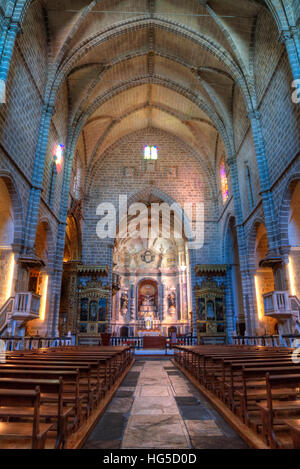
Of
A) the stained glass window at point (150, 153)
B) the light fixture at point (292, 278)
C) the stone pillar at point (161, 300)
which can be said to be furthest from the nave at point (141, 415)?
the stone pillar at point (161, 300)

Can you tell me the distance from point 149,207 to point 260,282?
15002 mm

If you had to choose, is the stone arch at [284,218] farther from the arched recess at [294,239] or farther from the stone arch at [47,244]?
the stone arch at [47,244]

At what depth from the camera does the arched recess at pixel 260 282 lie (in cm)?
1554

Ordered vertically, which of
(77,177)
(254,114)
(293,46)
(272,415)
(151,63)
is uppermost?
(151,63)

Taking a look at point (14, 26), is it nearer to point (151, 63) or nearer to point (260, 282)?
point (151, 63)

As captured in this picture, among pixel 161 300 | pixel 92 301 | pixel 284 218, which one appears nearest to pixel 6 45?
pixel 284 218

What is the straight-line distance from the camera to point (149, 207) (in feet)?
95.3

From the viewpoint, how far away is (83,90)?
18.9 metres

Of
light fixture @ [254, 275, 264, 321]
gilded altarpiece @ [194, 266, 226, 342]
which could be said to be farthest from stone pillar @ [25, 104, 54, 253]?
gilded altarpiece @ [194, 266, 226, 342]

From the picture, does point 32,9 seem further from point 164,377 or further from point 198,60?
point 164,377

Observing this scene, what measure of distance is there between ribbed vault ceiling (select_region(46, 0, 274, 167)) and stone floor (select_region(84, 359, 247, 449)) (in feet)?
49.5

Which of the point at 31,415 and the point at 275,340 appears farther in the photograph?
the point at 275,340

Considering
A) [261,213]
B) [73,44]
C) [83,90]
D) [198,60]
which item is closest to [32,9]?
[73,44]
